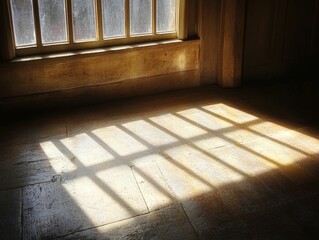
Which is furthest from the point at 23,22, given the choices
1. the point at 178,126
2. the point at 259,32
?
the point at 259,32

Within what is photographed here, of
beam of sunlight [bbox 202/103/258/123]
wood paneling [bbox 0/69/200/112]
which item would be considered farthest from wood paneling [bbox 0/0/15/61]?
beam of sunlight [bbox 202/103/258/123]

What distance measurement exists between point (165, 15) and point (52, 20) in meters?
1.39

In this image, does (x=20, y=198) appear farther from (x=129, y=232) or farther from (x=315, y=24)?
(x=315, y=24)

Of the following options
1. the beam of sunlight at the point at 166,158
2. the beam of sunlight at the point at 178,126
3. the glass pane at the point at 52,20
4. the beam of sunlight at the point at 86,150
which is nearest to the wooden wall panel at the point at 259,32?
the beam of sunlight at the point at 166,158

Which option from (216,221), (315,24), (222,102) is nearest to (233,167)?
(216,221)

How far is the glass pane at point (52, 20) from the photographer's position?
14.7ft

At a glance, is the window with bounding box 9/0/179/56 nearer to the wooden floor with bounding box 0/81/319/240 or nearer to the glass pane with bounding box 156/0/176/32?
the glass pane with bounding box 156/0/176/32

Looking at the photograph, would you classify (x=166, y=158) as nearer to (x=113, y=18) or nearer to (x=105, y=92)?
(x=105, y=92)

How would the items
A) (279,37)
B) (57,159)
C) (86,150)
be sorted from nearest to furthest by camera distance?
(57,159), (86,150), (279,37)

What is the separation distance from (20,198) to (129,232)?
964mm

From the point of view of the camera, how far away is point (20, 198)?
10.5ft

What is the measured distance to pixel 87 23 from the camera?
4699 mm

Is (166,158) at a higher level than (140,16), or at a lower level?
lower

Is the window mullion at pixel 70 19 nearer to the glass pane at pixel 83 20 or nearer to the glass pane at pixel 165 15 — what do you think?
the glass pane at pixel 83 20
